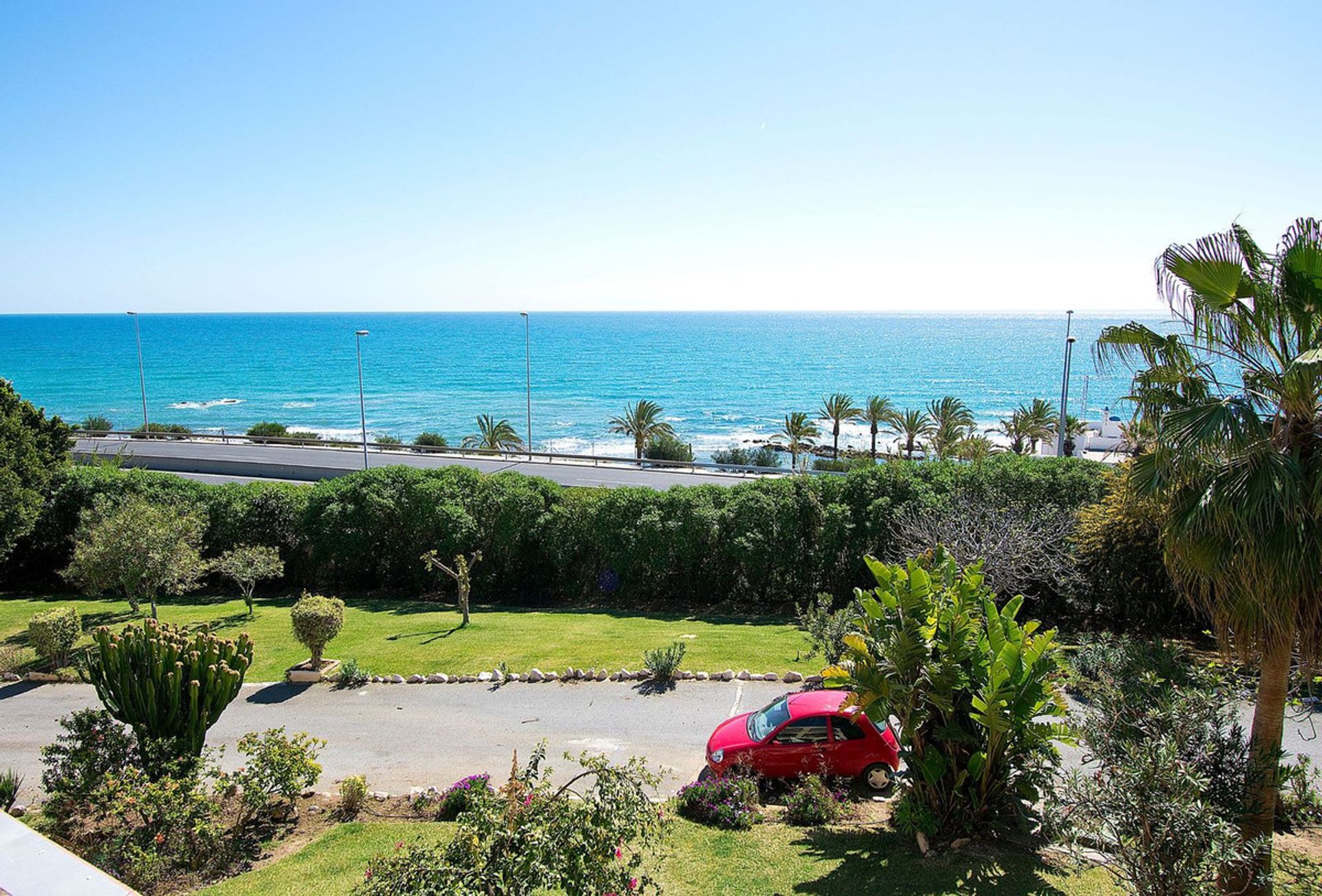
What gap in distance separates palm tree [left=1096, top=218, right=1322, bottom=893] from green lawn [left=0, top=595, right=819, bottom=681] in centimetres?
948

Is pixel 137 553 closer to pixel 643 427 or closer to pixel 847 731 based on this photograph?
pixel 847 731

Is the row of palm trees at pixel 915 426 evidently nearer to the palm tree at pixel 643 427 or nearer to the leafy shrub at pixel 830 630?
the palm tree at pixel 643 427

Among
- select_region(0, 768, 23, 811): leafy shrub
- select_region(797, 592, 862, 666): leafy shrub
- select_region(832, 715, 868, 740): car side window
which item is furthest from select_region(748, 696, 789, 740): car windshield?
select_region(0, 768, 23, 811): leafy shrub

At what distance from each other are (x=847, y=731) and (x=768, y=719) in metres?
1.21

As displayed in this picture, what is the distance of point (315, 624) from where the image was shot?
667 inches

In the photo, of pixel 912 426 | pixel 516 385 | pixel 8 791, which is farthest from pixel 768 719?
pixel 516 385

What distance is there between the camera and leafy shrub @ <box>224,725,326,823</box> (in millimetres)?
10305

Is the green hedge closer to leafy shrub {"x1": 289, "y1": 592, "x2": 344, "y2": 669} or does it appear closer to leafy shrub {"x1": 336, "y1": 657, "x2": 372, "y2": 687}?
leafy shrub {"x1": 289, "y1": 592, "x2": 344, "y2": 669}

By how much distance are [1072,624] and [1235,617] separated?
45.8 ft

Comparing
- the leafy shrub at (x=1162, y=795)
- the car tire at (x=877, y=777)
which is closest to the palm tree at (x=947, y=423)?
the car tire at (x=877, y=777)

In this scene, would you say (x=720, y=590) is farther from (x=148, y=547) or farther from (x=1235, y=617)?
(x=1235, y=617)

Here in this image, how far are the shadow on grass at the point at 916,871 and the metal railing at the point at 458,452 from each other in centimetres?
3273

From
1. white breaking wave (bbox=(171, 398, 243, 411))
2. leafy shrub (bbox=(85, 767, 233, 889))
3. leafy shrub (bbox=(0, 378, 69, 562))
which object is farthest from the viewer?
white breaking wave (bbox=(171, 398, 243, 411))

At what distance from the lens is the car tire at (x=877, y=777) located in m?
11.6
